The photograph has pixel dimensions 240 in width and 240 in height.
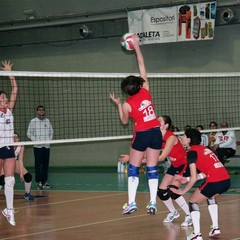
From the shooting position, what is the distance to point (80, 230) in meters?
10.3

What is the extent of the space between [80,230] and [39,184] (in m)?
6.98

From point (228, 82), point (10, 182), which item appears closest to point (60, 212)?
point (10, 182)

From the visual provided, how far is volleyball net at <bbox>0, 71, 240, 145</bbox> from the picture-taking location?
21.1 meters

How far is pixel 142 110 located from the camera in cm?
886

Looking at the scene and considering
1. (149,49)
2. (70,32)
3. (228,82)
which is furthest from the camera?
(70,32)

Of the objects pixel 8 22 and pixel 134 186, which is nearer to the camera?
pixel 134 186

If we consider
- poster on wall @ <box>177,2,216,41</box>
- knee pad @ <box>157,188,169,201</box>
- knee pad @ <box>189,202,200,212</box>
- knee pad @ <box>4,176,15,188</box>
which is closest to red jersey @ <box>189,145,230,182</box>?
knee pad @ <box>189,202,200,212</box>

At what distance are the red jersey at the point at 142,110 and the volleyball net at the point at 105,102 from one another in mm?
11335

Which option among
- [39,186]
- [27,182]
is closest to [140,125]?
[27,182]

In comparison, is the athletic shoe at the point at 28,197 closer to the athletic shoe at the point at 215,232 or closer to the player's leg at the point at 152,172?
the player's leg at the point at 152,172

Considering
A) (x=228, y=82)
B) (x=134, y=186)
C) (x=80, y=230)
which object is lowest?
(x=80, y=230)

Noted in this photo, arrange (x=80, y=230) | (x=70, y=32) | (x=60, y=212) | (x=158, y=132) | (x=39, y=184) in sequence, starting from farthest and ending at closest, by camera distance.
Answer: (x=70, y=32) → (x=39, y=184) → (x=60, y=212) → (x=80, y=230) → (x=158, y=132)

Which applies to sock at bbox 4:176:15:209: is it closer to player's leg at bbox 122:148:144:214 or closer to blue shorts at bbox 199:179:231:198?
player's leg at bbox 122:148:144:214

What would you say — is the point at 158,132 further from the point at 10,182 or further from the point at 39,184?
the point at 39,184
